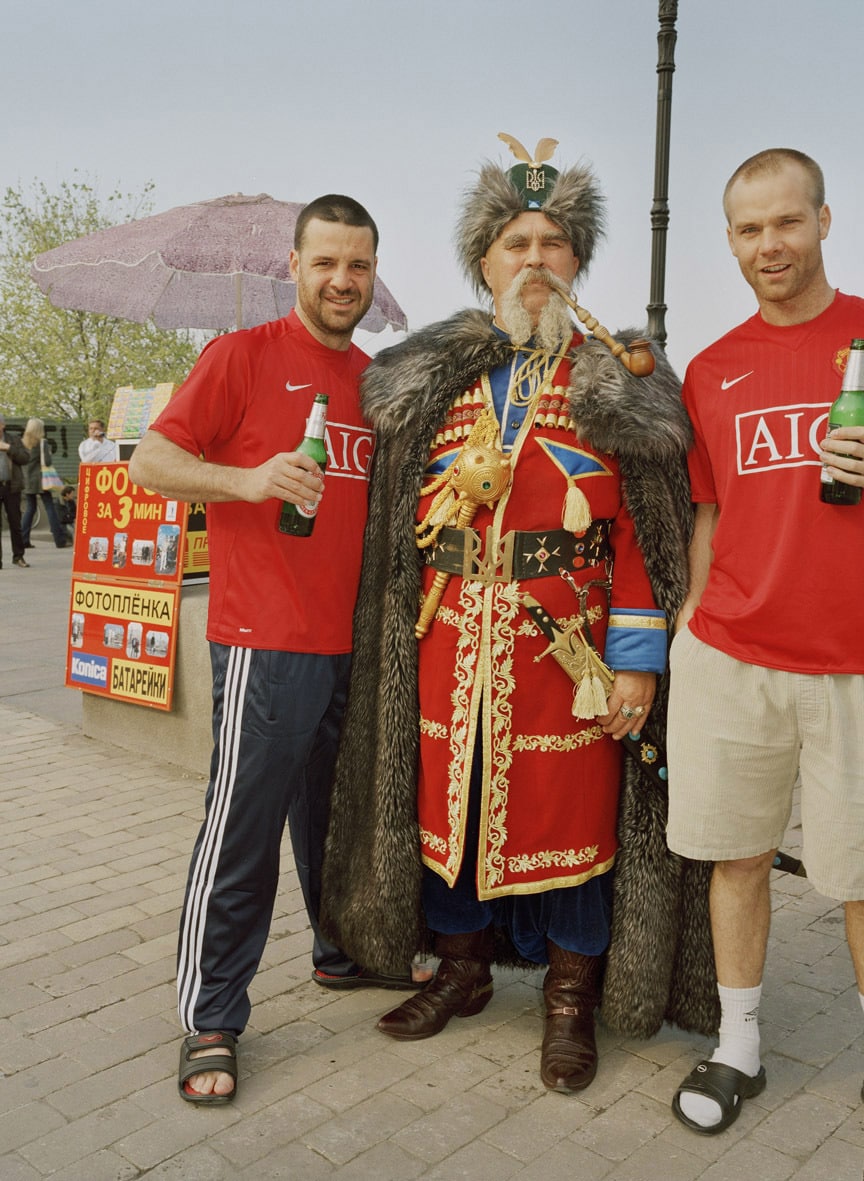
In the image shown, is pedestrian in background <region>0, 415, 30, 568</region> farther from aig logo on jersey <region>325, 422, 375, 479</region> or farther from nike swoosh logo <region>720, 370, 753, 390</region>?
nike swoosh logo <region>720, 370, 753, 390</region>

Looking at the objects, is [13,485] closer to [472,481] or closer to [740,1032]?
[472,481]

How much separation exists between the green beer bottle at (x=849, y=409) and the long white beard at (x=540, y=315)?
2.58ft

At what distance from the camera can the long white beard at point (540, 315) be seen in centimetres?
279

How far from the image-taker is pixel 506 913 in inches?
123

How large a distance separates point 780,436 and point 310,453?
3.63 feet

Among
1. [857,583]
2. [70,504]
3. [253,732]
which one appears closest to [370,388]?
[253,732]

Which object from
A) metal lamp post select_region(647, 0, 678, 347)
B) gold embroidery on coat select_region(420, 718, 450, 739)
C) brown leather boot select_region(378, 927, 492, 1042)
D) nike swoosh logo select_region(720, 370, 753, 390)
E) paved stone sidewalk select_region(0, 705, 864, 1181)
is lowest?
paved stone sidewalk select_region(0, 705, 864, 1181)

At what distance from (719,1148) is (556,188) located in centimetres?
241

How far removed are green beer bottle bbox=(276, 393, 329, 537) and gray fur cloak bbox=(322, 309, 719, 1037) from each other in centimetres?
28

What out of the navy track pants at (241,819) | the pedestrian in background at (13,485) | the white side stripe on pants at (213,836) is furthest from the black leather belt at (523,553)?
the pedestrian in background at (13,485)

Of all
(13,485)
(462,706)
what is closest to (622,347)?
(462,706)

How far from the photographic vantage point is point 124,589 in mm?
5578

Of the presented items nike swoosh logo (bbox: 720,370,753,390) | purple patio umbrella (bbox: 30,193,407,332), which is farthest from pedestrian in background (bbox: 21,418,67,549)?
nike swoosh logo (bbox: 720,370,753,390)

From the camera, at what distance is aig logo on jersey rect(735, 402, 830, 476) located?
237cm
